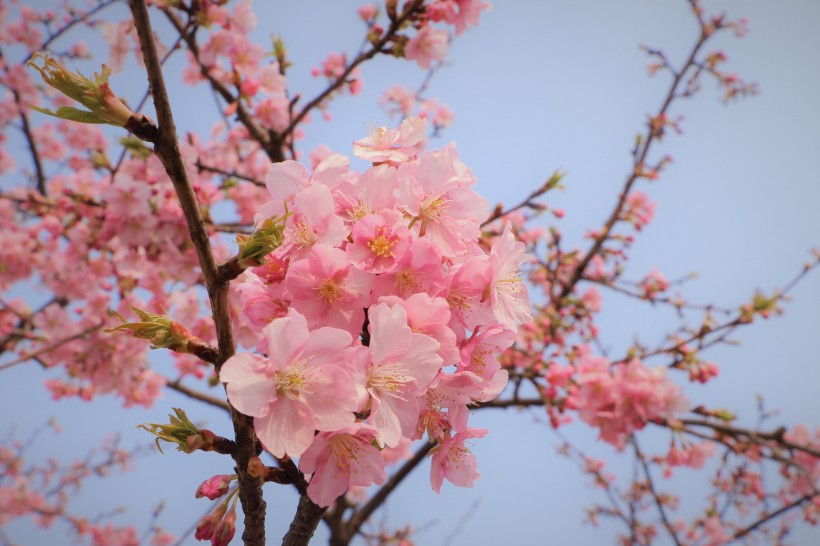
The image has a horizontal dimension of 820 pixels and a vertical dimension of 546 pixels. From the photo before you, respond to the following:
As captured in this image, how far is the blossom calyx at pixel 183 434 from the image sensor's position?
0.95 m

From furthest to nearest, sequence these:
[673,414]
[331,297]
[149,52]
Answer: [673,414] → [331,297] → [149,52]

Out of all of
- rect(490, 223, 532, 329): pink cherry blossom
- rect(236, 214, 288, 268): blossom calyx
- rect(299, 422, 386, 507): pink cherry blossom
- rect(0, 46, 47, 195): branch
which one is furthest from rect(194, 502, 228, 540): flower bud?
rect(0, 46, 47, 195): branch

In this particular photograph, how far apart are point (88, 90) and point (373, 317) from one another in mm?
707

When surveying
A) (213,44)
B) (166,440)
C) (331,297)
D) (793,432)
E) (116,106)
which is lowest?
(166,440)

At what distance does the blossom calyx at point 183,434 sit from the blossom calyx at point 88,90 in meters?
0.61

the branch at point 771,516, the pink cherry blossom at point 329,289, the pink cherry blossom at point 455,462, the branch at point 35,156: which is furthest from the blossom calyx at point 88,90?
the branch at point 35,156

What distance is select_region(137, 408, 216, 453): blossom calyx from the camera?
0.95 m

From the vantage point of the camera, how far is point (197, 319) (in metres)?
4.13

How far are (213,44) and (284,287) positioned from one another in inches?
139

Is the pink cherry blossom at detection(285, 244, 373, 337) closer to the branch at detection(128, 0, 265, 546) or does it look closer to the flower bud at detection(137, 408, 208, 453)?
the branch at detection(128, 0, 265, 546)

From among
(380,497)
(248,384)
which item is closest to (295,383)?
(248,384)

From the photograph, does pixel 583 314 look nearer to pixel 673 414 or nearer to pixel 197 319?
pixel 673 414

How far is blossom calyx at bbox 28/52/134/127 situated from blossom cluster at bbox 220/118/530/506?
1.22 feet

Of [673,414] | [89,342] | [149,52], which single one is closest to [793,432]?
[673,414]
